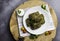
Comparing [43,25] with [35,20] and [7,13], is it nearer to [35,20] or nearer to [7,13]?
Result: [35,20]

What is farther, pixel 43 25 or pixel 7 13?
pixel 7 13

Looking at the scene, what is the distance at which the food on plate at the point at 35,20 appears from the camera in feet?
5.91

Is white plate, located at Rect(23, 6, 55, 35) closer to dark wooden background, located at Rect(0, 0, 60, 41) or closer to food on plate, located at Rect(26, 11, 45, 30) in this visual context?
food on plate, located at Rect(26, 11, 45, 30)

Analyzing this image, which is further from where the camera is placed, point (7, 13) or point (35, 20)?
point (7, 13)

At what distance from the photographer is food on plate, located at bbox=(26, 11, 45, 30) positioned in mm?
1803

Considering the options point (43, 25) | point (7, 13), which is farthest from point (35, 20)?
point (7, 13)

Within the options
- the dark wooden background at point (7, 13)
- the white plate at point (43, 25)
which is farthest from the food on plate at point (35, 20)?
the dark wooden background at point (7, 13)

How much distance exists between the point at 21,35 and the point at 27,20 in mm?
184

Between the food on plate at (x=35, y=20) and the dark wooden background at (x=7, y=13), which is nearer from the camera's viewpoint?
the food on plate at (x=35, y=20)

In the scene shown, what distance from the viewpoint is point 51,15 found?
189cm

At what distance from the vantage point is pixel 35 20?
70.9 inches

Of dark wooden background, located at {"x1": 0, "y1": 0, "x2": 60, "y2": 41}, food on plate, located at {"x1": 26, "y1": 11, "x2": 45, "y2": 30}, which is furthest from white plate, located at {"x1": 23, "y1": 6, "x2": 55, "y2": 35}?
dark wooden background, located at {"x1": 0, "y1": 0, "x2": 60, "y2": 41}

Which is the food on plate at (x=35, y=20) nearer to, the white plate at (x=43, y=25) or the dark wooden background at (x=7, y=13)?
the white plate at (x=43, y=25)

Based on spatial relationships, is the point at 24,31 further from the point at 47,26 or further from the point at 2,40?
the point at 2,40
